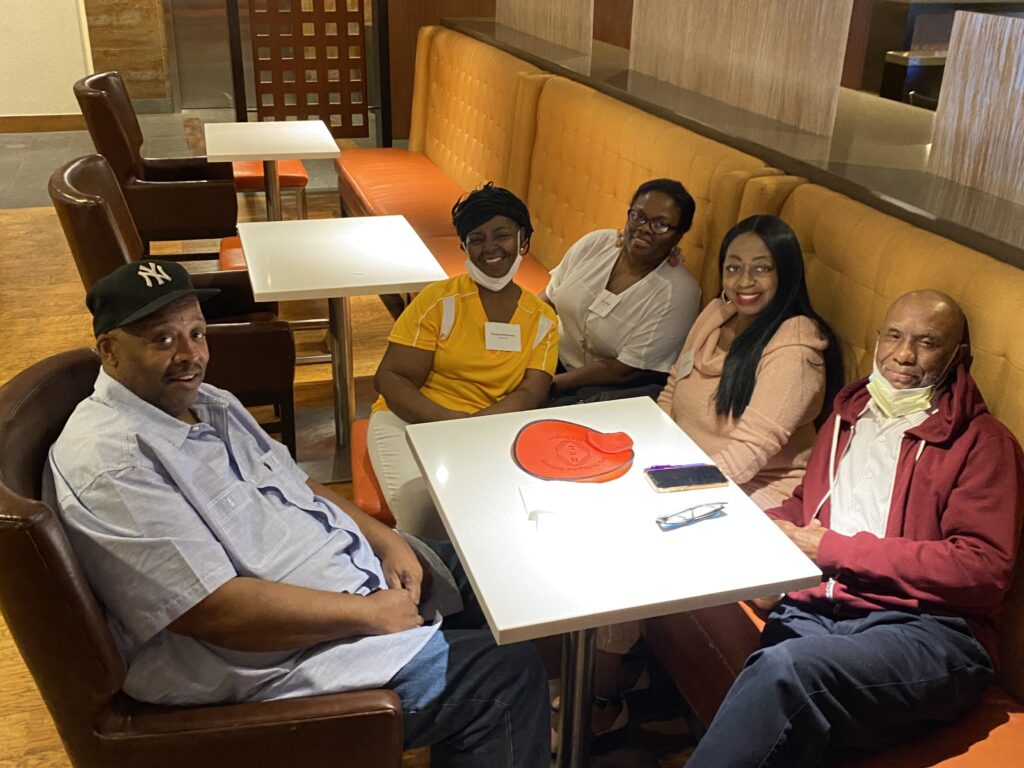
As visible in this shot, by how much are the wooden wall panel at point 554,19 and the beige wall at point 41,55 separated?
4185mm

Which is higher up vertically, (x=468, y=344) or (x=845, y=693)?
(x=468, y=344)

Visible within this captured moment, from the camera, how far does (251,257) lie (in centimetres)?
293

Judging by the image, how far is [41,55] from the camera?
782 centimetres

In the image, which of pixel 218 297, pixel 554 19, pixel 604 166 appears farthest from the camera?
pixel 554 19

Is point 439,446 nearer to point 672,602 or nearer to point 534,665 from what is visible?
point 534,665

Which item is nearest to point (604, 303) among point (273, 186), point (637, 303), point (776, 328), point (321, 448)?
point (637, 303)

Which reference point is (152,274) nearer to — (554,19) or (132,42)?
(554,19)

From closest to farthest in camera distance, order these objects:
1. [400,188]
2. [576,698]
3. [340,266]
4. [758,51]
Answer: [576,698] < [340,266] < [758,51] < [400,188]

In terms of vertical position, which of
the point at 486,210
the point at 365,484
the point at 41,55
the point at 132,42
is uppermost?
the point at 486,210

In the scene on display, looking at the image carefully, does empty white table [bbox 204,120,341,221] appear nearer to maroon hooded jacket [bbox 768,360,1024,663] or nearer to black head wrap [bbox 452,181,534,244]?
black head wrap [bbox 452,181,534,244]

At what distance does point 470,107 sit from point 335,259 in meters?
2.18

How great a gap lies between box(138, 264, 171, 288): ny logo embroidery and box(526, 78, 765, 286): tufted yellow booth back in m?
1.58

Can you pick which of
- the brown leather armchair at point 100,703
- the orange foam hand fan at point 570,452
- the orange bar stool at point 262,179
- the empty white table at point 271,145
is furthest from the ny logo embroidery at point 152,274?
the orange bar stool at point 262,179

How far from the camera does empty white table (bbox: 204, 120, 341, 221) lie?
13.1 ft
